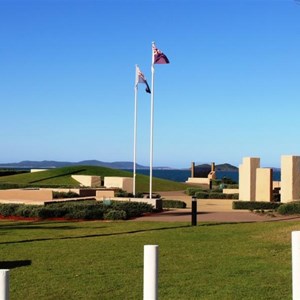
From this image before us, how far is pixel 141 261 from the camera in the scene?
1016 cm

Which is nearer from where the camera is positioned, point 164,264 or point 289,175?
point 164,264

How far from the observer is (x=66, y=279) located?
8.60 meters

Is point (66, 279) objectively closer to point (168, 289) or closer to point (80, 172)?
point (168, 289)

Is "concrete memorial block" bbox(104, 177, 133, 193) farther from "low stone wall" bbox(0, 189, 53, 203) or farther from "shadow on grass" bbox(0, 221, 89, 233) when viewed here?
"shadow on grass" bbox(0, 221, 89, 233)

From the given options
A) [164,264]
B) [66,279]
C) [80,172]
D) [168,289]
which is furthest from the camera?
[80,172]

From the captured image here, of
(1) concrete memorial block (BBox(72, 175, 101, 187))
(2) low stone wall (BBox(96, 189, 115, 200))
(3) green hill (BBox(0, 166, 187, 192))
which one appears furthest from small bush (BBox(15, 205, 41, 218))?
(3) green hill (BBox(0, 166, 187, 192))

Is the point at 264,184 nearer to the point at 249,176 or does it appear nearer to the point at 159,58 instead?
the point at 249,176

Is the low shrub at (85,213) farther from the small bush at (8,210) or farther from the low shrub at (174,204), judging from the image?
the low shrub at (174,204)

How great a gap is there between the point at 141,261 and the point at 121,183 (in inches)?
1113

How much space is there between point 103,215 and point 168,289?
42.4 feet

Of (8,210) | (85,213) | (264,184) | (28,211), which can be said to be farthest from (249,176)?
(8,210)

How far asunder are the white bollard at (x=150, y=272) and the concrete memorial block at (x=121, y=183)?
33288 millimetres

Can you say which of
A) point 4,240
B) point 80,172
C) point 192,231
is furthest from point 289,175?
point 80,172

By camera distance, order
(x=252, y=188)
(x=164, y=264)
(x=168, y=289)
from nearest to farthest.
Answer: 1. (x=168, y=289)
2. (x=164, y=264)
3. (x=252, y=188)
